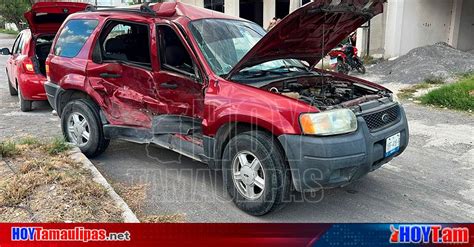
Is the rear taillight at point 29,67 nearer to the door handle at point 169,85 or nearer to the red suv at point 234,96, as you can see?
the red suv at point 234,96

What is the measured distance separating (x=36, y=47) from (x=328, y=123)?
6538 mm

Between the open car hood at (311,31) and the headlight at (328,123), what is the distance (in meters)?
0.90

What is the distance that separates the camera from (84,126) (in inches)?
204

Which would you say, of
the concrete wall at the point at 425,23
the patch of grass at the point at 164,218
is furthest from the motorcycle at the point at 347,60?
the patch of grass at the point at 164,218

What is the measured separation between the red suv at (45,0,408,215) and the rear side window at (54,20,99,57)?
2 centimetres

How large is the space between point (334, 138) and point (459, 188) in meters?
1.98

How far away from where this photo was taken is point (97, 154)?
A: 518 centimetres

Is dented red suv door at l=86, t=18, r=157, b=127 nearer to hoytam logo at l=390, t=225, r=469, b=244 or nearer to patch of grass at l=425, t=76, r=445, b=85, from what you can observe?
hoytam logo at l=390, t=225, r=469, b=244

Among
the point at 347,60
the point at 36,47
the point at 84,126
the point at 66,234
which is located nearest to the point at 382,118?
the point at 66,234

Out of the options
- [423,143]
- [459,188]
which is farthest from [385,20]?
[459,188]

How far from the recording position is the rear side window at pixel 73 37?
17.0 ft

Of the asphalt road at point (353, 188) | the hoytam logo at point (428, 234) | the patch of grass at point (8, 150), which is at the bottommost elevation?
the asphalt road at point (353, 188)

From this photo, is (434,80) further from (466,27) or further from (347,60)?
(466,27)

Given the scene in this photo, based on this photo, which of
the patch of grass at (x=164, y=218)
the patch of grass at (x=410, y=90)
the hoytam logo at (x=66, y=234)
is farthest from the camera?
the patch of grass at (x=410, y=90)
